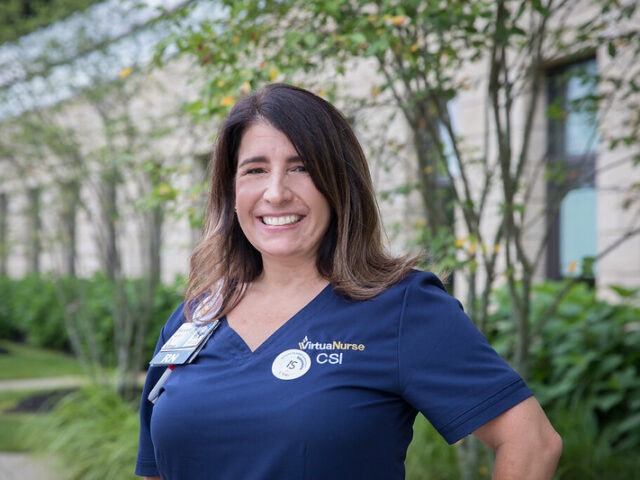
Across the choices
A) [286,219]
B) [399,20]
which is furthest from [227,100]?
[286,219]

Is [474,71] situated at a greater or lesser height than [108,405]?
greater

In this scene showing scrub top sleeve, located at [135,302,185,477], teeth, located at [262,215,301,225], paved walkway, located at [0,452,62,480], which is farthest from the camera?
paved walkway, located at [0,452,62,480]

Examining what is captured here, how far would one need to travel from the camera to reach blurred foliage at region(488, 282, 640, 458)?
5.07 m

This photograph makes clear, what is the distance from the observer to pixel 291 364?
1.90 metres

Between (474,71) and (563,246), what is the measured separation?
1974mm

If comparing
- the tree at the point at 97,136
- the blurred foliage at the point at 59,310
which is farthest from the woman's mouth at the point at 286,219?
the blurred foliage at the point at 59,310

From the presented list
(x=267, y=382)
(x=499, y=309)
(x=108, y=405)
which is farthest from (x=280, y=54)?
(x=108, y=405)

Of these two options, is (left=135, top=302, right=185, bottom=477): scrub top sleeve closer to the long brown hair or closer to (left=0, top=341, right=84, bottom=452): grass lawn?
the long brown hair

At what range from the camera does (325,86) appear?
4555 mm

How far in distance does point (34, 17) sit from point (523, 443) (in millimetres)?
7316

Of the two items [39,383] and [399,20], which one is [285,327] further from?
[39,383]

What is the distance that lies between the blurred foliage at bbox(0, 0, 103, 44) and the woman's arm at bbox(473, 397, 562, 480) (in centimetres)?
671

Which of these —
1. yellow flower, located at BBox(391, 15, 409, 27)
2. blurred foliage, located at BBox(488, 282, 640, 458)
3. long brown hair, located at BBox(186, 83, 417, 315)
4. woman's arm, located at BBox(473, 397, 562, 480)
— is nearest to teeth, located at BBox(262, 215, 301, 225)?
long brown hair, located at BBox(186, 83, 417, 315)

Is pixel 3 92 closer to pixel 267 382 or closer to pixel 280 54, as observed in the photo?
pixel 280 54
